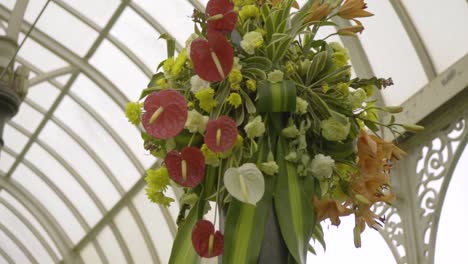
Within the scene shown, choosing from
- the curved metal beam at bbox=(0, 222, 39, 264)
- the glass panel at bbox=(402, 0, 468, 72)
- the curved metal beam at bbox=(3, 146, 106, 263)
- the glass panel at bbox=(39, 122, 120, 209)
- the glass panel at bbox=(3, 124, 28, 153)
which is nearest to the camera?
the glass panel at bbox=(402, 0, 468, 72)

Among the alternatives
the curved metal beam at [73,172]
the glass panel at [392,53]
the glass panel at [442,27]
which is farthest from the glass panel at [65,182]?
the glass panel at [442,27]

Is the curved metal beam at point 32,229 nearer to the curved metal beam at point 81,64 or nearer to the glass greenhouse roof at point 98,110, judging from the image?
the glass greenhouse roof at point 98,110

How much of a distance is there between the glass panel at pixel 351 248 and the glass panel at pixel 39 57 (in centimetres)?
662

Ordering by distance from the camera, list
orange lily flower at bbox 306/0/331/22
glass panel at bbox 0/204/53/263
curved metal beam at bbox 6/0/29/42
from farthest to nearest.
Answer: glass panel at bbox 0/204/53/263 < curved metal beam at bbox 6/0/29/42 < orange lily flower at bbox 306/0/331/22

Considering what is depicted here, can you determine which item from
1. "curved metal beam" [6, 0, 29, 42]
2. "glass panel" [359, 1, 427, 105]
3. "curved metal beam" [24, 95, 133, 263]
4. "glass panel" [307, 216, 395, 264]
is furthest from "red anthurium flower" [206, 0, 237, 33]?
"curved metal beam" [24, 95, 133, 263]

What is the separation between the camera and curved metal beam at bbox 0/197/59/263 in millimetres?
15797

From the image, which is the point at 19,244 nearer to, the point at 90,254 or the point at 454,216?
the point at 90,254

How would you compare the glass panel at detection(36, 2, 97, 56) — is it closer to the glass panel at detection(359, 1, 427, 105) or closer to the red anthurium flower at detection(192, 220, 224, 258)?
the glass panel at detection(359, 1, 427, 105)

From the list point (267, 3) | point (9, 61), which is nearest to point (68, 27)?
point (9, 61)

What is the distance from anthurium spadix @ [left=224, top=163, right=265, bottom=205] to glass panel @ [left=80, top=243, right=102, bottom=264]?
44.0 ft

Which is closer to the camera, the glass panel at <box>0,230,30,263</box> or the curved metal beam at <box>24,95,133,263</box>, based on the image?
the curved metal beam at <box>24,95,133,263</box>

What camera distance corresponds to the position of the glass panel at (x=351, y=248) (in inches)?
267

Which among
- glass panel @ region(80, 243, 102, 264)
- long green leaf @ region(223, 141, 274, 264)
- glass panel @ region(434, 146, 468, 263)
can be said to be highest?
glass panel @ region(80, 243, 102, 264)

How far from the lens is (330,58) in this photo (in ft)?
5.70
